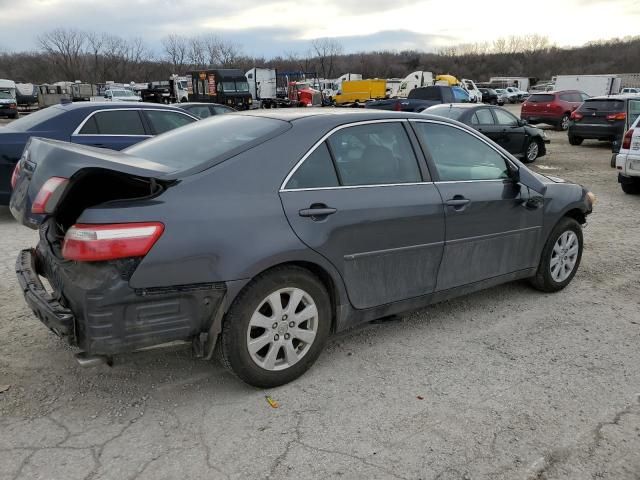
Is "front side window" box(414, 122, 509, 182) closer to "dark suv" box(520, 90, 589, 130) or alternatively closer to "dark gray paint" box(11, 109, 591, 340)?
"dark gray paint" box(11, 109, 591, 340)

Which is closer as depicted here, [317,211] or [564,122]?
[317,211]

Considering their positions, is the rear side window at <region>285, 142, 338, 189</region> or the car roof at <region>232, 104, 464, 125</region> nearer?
the rear side window at <region>285, 142, 338, 189</region>

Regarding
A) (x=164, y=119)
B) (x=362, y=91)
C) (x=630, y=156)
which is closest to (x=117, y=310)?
(x=164, y=119)

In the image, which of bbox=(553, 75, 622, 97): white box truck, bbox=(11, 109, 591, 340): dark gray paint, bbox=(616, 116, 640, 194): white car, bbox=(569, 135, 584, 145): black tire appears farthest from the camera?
bbox=(553, 75, 622, 97): white box truck

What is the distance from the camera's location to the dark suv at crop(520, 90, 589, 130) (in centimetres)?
2219

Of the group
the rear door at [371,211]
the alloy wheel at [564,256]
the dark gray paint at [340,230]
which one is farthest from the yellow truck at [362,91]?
the rear door at [371,211]

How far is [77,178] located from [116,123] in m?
5.30

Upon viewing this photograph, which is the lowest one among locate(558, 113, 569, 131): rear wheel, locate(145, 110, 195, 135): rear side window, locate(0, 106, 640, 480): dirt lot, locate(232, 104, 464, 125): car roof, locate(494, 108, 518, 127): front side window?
locate(0, 106, 640, 480): dirt lot

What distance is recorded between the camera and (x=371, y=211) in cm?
327

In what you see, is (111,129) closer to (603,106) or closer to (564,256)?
(564,256)

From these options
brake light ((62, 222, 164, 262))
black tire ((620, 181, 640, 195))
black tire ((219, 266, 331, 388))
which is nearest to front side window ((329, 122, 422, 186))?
black tire ((219, 266, 331, 388))

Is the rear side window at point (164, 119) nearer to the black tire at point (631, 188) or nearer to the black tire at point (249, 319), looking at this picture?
the black tire at point (249, 319)

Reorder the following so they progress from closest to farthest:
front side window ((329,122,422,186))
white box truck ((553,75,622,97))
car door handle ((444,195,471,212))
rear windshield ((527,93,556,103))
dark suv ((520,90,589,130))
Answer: front side window ((329,122,422,186)) < car door handle ((444,195,471,212)) < dark suv ((520,90,589,130)) < rear windshield ((527,93,556,103)) < white box truck ((553,75,622,97))

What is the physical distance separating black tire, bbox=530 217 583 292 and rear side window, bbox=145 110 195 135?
538cm
